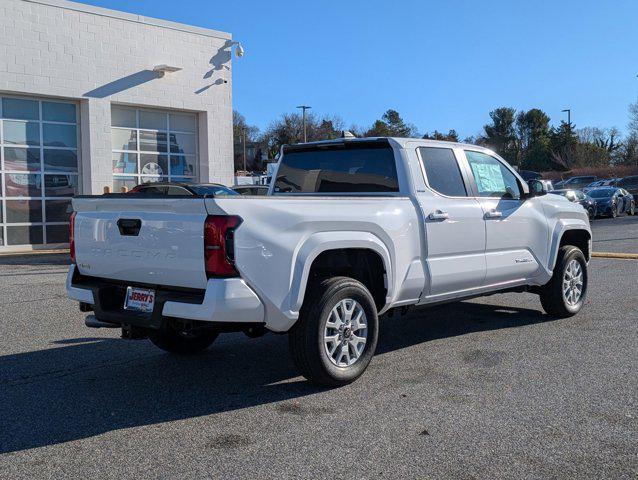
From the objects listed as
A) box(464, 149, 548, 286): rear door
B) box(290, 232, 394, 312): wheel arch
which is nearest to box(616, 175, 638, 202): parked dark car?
box(464, 149, 548, 286): rear door

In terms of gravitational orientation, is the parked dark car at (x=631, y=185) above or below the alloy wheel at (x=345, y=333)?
above

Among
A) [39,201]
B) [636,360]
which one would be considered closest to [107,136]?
[39,201]

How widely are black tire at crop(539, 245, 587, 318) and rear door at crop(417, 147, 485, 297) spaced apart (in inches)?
62.2

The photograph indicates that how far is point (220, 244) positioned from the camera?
4566 mm

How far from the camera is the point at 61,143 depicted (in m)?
18.0

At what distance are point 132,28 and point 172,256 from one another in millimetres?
15615

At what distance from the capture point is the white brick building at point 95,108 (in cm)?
1697

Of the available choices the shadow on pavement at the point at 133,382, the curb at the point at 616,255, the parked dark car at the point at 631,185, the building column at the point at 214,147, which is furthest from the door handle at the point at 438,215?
the parked dark car at the point at 631,185

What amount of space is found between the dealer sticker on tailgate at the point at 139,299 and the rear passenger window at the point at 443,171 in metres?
2.83

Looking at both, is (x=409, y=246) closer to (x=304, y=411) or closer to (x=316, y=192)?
(x=316, y=192)

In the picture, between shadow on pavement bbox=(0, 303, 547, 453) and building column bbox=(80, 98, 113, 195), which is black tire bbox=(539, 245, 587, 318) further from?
building column bbox=(80, 98, 113, 195)

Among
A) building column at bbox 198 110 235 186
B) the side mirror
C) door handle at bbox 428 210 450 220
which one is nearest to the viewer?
door handle at bbox 428 210 450 220

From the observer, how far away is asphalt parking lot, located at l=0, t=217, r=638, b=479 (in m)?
3.89

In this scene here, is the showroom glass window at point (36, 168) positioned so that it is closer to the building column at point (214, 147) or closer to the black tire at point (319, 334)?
the building column at point (214, 147)
